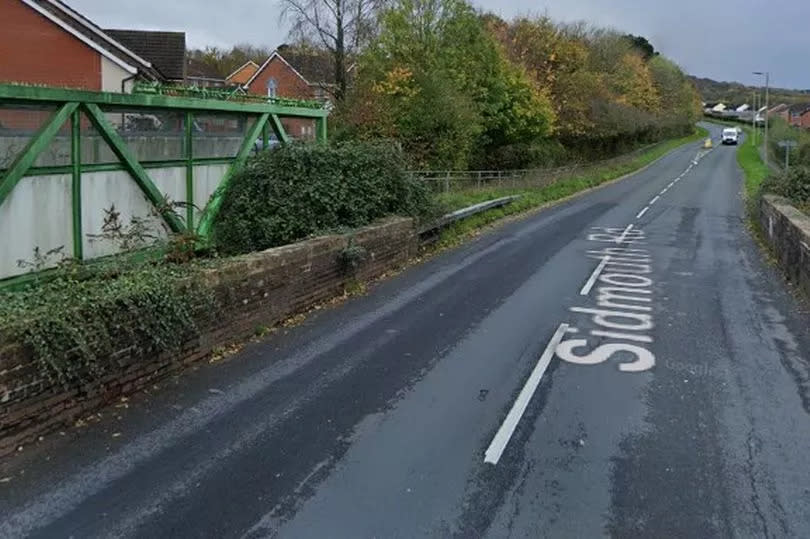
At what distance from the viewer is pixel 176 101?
10.4 meters

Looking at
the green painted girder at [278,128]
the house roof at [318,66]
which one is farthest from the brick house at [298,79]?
the green painted girder at [278,128]

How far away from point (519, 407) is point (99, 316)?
3579 mm

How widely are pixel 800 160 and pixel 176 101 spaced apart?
50.0 meters

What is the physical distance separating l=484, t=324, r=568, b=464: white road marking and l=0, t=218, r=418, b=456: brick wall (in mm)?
3168

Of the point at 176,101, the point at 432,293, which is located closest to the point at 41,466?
the point at 176,101

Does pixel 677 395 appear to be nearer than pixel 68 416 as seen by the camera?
No

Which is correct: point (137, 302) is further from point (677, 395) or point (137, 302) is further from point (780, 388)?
point (780, 388)

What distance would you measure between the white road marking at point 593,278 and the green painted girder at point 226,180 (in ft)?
19.2

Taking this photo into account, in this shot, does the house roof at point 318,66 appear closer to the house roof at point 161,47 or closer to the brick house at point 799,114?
the house roof at point 161,47

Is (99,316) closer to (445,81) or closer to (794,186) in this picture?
(794,186)

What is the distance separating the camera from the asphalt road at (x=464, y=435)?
4586 mm

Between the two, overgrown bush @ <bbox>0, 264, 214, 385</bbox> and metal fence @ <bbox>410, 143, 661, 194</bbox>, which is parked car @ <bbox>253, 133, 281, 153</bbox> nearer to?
overgrown bush @ <bbox>0, 264, 214, 385</bbox>

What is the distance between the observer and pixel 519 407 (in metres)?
6.57

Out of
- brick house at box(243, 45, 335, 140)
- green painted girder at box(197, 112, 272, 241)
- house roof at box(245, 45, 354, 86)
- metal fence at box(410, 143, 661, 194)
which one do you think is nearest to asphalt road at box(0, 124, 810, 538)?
green painted girder at box(197, 112, 272, 241)
